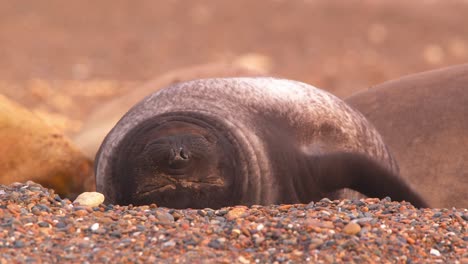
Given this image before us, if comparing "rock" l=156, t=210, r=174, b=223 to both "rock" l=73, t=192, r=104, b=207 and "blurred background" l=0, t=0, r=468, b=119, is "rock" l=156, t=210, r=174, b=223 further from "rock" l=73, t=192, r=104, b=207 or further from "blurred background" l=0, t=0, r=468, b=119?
"blurred background" l=0, t=0, r=468, b=119

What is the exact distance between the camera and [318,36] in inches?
626

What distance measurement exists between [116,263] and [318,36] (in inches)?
541

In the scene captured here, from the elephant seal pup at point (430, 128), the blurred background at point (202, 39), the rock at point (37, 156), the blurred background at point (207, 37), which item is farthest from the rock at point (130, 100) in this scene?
the blurred background at point (207, 37)

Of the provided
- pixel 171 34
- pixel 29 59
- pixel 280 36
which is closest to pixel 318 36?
pixel 280 36

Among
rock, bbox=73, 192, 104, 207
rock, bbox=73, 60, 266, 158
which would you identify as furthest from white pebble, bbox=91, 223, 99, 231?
rock, bbox=73, 60, 266, 158

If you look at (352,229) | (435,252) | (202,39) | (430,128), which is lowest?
(435,252)

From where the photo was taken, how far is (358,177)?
12.5 feet

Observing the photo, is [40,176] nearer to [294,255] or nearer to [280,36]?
[294,255]

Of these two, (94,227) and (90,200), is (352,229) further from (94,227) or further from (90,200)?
(90,200)

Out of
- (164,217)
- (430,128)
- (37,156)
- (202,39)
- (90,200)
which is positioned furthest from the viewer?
(202,39)

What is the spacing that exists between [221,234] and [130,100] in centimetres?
416

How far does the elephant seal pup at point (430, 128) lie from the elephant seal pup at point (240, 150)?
2.00 ft

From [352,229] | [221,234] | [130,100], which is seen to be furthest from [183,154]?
[130,100]

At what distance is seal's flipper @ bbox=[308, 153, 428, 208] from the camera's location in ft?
12.0
